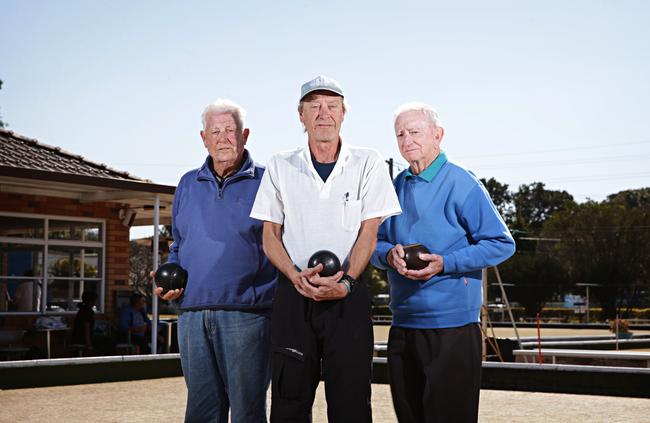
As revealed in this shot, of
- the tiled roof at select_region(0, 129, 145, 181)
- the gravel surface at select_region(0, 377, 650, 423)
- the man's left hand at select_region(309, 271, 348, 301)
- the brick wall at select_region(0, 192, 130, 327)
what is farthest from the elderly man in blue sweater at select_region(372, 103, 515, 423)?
the brick wall at select_region(0, 192, 130, 327)

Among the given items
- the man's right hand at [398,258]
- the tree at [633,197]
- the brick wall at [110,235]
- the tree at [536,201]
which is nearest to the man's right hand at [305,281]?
the man's right hand at [398,258]

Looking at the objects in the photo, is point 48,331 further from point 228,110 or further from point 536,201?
point 536,201

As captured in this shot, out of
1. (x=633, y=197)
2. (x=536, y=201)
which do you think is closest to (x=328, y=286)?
(x=633, y=197)

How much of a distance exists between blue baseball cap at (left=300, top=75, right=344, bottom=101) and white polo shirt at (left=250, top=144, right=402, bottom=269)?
248 mm

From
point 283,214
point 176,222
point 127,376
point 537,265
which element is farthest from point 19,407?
point 537,265

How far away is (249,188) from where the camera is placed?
4.16 metres

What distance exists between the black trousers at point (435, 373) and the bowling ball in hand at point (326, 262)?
24.5 inches

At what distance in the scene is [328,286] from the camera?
345cm

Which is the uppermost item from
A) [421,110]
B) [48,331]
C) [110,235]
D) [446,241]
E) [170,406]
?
[421,110]

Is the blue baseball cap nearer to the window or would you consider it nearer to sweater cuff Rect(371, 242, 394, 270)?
sweater cuff Rect(371, 242, 394, 270)

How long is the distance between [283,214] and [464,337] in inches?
36.0

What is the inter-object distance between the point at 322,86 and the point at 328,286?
2.72ft

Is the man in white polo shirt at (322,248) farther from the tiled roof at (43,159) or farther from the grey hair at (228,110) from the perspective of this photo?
the tiled roof at (43,159)

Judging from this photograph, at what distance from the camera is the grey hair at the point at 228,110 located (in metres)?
4.18
